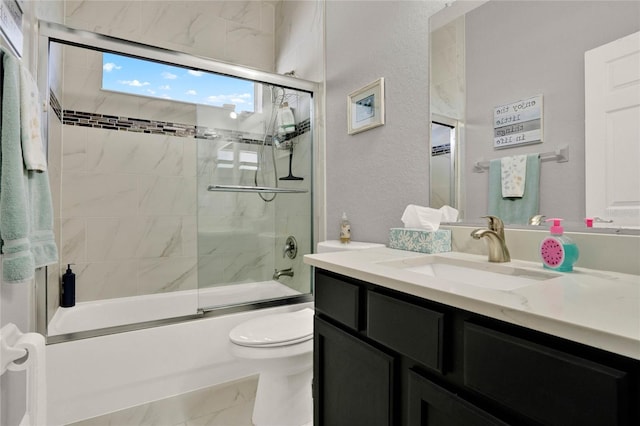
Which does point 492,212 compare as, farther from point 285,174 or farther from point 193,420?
point 193,420

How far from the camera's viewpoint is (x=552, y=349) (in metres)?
0.52

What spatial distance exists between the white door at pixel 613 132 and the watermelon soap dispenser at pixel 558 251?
11cm

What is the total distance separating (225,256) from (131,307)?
832mm

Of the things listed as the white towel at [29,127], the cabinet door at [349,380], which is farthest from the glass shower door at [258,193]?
the cabinet door at [349,380]

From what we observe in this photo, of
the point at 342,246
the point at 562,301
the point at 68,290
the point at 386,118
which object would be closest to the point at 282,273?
the point at 342,246

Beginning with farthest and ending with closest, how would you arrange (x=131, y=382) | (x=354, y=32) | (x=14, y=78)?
(x=354, y=32) < (x=131, y=382) < (x=14, y=78)

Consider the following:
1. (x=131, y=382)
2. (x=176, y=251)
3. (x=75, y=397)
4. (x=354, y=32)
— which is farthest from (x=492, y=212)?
(x=176, y=251)

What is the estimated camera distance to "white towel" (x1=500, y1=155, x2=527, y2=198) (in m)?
1.10

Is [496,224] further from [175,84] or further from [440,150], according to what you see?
[175,84]

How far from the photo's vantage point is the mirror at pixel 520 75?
3.12 ft

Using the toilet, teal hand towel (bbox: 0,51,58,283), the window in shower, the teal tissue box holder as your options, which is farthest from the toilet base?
the window in shower

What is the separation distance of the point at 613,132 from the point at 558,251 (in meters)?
0.36

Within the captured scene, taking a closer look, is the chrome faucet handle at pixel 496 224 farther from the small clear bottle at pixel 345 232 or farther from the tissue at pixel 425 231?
the small clear bottle at pixel 345 232

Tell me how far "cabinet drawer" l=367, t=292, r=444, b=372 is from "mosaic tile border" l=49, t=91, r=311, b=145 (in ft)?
5.67
